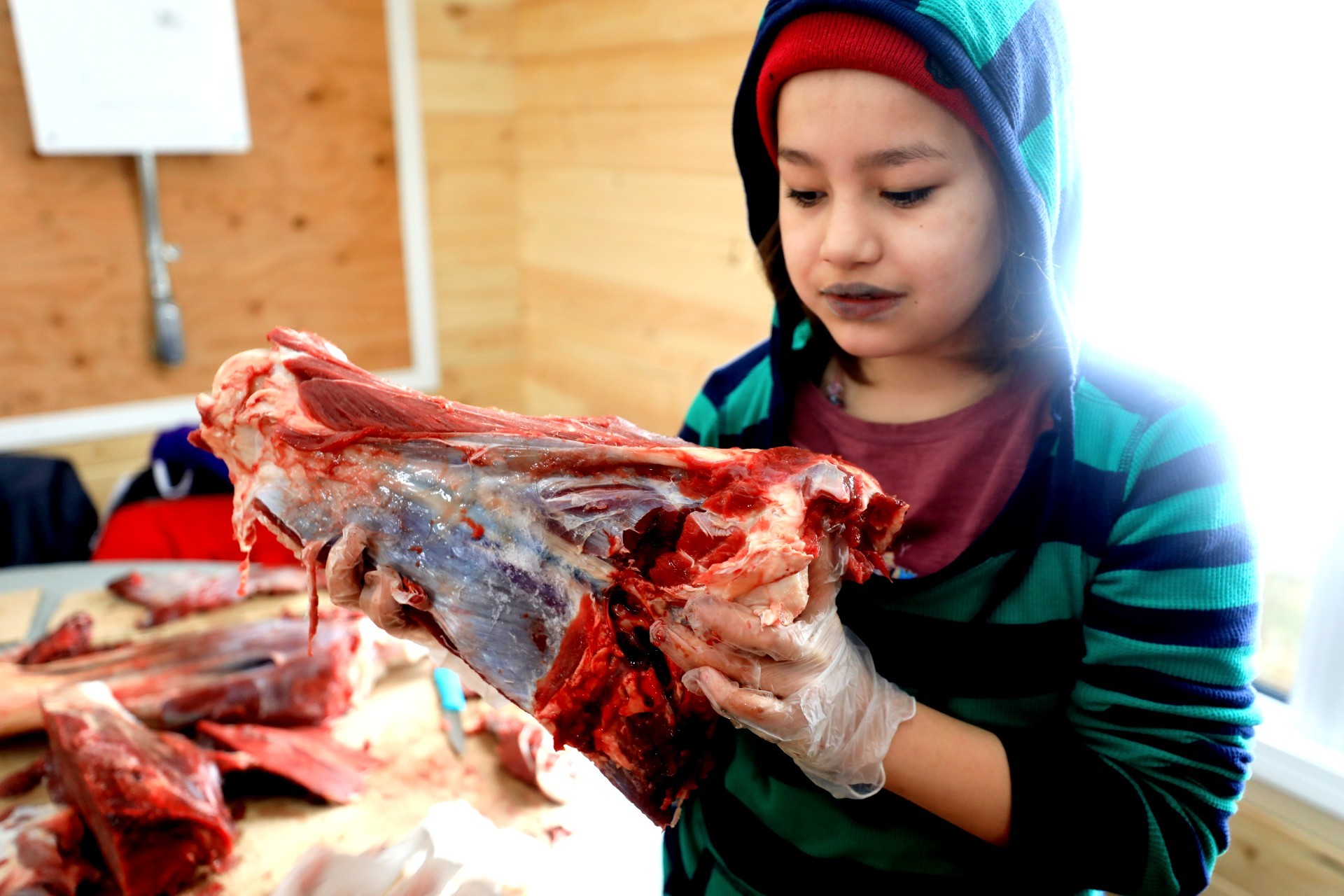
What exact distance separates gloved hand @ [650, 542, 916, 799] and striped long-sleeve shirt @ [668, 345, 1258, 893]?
14 centimetres

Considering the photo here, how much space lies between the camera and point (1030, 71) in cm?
86

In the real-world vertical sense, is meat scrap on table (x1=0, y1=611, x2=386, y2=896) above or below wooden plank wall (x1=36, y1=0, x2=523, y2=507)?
below

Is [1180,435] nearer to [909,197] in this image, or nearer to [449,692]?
[909,197]

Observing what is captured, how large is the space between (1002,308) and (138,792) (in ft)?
4.05

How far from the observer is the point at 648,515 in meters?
0.85

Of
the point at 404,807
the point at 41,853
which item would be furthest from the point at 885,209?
the point at 41,853

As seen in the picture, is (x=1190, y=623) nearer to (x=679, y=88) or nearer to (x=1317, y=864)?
(x=1317, y=864)

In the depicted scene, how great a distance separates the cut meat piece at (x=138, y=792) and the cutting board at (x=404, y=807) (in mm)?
45

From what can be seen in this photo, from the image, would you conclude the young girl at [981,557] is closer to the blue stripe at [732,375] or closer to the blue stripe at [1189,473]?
the blue stripe at [1189,473]

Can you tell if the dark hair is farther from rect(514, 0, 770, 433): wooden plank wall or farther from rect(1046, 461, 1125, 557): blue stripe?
rect(514, 0, 770, 433): wooden plank wall

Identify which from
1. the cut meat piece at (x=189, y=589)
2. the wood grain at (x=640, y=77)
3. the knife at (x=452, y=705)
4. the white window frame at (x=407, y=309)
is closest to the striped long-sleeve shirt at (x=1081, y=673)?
the knife at (x=452, y=705)

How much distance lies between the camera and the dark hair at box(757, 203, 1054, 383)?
937mm

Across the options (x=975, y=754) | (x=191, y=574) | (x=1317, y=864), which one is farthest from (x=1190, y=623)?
(x=191, y=574)

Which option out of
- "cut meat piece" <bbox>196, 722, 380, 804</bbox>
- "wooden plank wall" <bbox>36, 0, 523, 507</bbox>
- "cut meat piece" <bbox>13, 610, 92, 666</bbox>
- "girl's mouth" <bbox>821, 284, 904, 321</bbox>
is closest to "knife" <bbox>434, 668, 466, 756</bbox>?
"cut meat piece" <bbox>196, 722, 380, 804</bbox>
